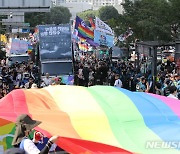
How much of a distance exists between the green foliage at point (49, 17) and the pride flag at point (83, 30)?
59.3m

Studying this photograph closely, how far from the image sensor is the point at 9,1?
43.0m

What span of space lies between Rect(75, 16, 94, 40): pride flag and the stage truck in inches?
267

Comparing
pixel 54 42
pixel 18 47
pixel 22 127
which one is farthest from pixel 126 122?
pixel 18 47

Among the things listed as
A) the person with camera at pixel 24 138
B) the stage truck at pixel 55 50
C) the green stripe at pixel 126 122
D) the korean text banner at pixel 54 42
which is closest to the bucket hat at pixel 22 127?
the person with camera at pixel 24 138

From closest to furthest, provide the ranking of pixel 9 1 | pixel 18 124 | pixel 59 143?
pixel 18 124 < pixel 59 143 < pixel 9 1

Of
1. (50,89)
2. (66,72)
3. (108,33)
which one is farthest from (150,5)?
(50,89)

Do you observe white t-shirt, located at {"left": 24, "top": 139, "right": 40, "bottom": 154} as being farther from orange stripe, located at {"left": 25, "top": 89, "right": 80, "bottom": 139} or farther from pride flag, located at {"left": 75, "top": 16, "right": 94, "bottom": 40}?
pride flag, located at {"left": 75, "top": 16, "right": 94, "bottom": 40}

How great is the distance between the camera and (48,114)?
618 centimetres

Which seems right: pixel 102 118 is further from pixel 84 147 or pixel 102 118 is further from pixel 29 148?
pixel 29 148

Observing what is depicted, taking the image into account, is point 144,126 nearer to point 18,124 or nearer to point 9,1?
point 18,124

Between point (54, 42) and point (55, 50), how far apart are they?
0.41m

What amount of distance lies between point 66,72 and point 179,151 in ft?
56.6

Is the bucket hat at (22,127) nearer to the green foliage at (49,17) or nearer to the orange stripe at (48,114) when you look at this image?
the orange stripe at (48,114)

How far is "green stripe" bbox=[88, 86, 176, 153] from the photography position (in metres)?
5.58
